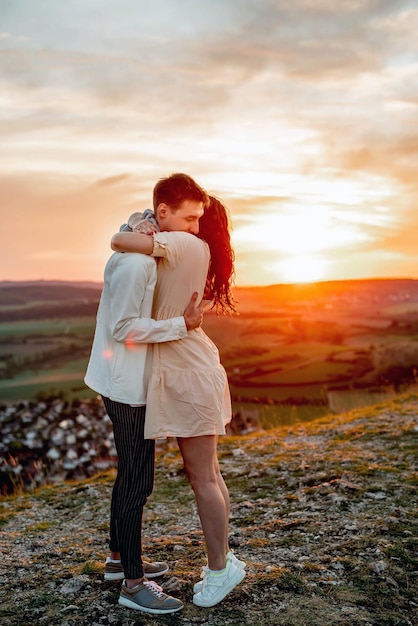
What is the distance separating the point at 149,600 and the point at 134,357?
1.49m

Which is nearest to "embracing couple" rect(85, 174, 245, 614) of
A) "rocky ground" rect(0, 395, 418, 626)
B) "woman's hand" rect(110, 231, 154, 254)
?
"woman's hand" rect(110, 231, 154, 254)

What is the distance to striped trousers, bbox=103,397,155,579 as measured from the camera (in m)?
3.44

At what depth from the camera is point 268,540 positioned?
193 inches

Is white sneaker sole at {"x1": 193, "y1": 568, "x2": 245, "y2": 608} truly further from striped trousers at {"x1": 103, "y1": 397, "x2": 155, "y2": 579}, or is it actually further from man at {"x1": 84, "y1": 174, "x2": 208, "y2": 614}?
striped trousers at {"x1": 103, "y1": 397, "x2": 155, "y2": 579}

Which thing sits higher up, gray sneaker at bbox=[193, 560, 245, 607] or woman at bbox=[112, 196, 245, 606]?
woman at bbox=[112, 196, 245, 606]

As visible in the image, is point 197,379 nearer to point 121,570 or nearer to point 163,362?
point 163,362

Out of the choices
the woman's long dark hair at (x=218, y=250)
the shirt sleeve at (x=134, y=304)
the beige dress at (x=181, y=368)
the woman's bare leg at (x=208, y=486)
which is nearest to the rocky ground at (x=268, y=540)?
the woman's bare leg at (x=208, y=486)

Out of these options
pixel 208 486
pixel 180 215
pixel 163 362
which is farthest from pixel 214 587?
pixel 180 215

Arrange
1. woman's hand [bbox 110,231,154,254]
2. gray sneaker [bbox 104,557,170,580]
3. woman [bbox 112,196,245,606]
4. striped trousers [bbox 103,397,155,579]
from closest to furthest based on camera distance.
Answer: woman's hand [bbox 110,231,154,254] → woman [bbox 112,196,245,606] → striped trousers [bbox 103,397,155,579] → gray sneaker [bbox 104,557,170,580]

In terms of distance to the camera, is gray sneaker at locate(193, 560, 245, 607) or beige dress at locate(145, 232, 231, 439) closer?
beige dress at locate(145, 232, 231, 439)

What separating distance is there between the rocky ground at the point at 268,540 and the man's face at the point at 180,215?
Answer: 7.48 ft

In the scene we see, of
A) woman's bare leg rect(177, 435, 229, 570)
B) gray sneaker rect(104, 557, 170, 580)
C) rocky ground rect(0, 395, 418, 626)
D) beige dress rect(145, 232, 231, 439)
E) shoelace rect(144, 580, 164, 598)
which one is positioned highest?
beige dress rect(145, 232, 231, 439)

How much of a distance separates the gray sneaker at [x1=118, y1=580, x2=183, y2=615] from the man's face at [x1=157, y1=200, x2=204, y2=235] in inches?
84.9

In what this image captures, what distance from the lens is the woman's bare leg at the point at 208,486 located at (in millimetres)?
3490
